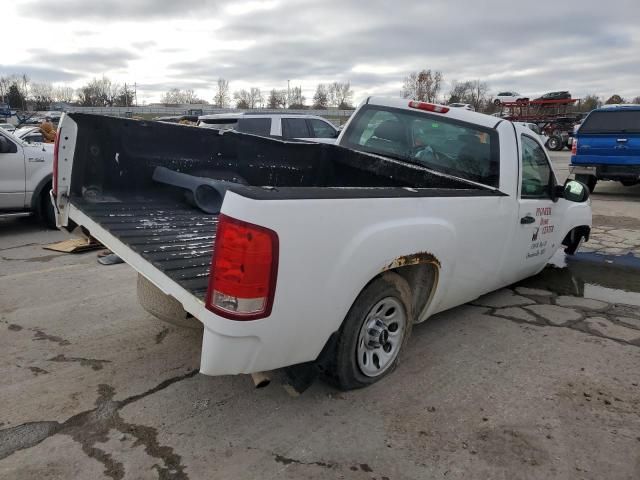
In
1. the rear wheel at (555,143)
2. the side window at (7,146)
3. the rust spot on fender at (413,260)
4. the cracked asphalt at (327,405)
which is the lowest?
the cracked asphalt at (327,405)

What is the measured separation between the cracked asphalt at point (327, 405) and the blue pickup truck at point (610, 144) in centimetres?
814

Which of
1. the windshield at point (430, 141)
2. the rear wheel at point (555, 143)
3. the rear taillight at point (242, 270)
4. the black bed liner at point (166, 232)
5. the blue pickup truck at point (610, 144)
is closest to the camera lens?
the rear taillight at point (242, 270)

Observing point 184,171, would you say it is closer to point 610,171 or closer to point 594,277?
point 594,277

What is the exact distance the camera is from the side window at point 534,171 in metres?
4.35

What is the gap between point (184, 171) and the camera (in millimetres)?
4461

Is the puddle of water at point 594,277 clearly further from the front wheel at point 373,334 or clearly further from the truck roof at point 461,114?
the front wheel at point 373,334

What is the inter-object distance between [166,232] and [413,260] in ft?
5.16

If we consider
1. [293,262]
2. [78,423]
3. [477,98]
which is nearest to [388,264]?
[293,262]

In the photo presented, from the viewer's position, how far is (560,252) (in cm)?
728

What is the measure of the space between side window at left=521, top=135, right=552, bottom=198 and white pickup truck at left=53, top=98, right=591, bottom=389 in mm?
21

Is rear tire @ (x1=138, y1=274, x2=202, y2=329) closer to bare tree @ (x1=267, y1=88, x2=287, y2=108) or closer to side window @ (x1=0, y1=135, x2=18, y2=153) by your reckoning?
side window @ (x1=0, y1=135, x2=18, y2=153)

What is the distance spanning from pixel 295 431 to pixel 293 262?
106 cm

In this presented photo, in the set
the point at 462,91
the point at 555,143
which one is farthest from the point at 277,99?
the point at 555,143

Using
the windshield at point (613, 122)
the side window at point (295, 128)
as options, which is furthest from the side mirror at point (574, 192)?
the side window at point (295, 128)
